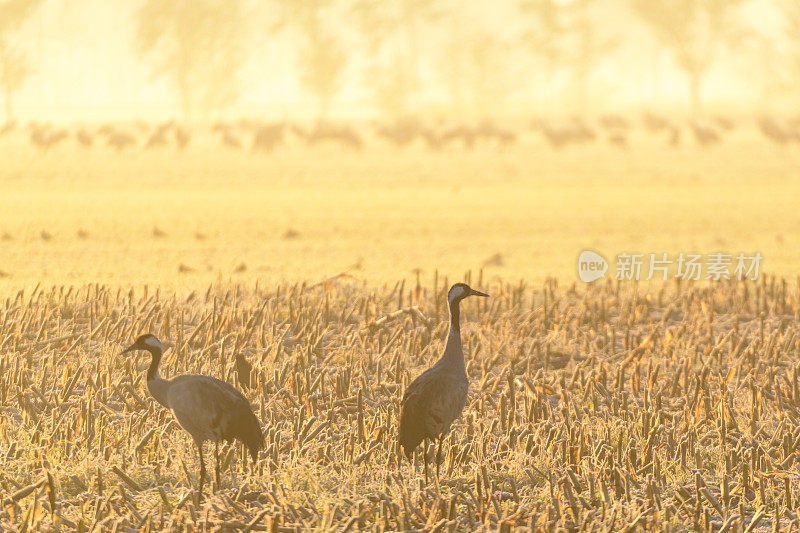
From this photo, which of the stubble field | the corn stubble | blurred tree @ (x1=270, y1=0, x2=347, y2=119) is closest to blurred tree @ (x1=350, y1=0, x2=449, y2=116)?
blurred tree @ (x1=270, y1=0, x2=347, y2=119)

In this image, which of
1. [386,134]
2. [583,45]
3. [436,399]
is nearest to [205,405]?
[436,399]

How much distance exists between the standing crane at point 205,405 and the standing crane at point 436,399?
3.04ft

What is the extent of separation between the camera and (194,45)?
70812 mm

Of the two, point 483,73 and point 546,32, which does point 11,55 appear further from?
point 546,32

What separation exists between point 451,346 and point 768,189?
29.1 meters

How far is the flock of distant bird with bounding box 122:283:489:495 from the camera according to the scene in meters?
6.59

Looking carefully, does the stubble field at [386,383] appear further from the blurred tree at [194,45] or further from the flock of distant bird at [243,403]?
the blurred tree at [194,45]

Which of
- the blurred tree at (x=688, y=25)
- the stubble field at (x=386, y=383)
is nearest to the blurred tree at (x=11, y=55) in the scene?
the blurred tree at (x=688, y=25)

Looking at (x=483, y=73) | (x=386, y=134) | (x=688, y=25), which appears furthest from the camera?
(x=483, y=73)

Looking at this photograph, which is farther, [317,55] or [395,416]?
[317,55]

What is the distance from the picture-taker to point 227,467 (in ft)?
24.7

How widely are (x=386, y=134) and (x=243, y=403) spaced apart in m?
39.7

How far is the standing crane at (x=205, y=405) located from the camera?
21.6 ft

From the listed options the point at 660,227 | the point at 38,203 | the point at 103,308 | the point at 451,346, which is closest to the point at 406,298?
the point at 103,308
